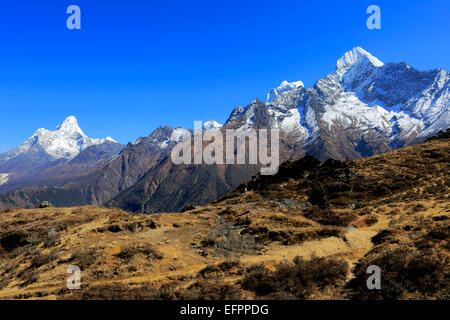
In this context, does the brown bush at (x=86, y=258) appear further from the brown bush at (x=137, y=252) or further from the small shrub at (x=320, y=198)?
the small shrub at (x=320, y=198)

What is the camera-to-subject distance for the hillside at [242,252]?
14.8 metres

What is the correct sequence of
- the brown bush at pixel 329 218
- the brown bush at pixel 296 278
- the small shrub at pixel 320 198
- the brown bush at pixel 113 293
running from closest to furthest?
the brown bush at pixel 296 278
the brown bush at pixel 113 293
the brown bush at pixel 329 218
the small shrub at pixel 320 198

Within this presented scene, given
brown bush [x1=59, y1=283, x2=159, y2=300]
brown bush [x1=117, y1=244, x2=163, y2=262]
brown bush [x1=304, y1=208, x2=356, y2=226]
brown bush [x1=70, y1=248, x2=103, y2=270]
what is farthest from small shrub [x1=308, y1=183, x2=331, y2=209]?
brown bush [x1=70, y1=248, x2=103, y2=270]

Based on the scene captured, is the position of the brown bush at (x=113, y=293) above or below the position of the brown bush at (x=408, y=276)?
below

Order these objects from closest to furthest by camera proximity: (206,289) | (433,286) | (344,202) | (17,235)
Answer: (433,286) < (206,289) < (17,235) < (344,202)

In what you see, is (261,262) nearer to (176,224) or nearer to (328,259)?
(328,259)

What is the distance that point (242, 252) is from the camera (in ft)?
73.7

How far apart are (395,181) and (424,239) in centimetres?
3028

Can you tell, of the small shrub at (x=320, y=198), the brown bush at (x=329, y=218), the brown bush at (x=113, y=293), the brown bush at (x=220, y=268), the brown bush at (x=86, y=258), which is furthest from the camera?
the small shrub at (x=320, y=198)

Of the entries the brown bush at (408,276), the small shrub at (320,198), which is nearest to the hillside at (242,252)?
the brown bush at (408,276)

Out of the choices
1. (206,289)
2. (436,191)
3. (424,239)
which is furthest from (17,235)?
(436,191)

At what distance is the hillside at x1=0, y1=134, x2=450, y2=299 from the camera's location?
48.6 ft
